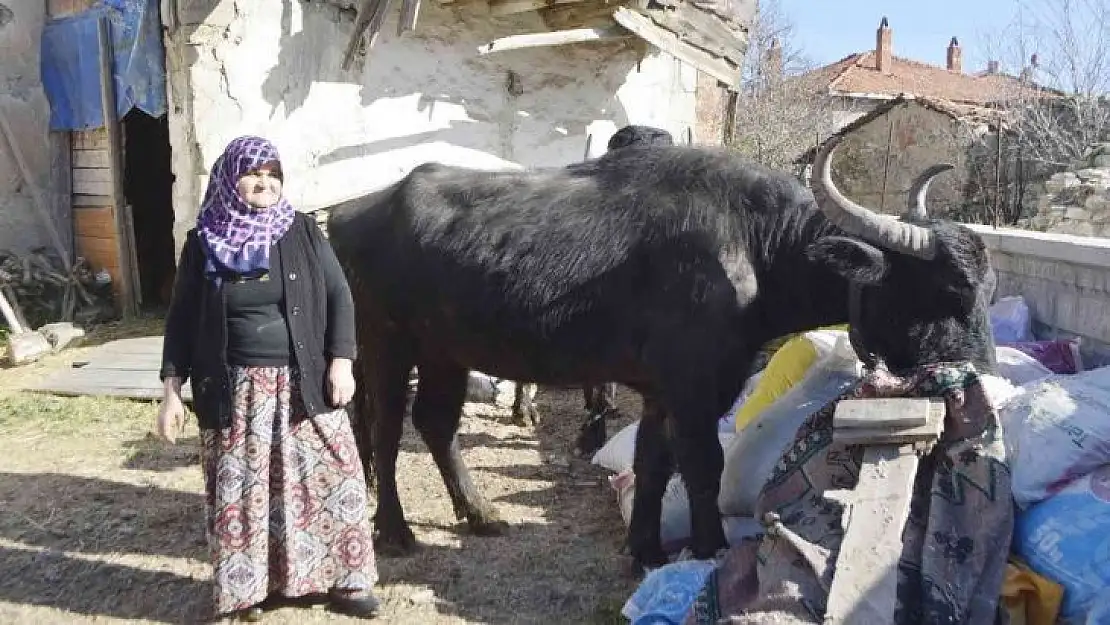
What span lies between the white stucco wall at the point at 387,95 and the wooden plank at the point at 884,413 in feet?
18.2

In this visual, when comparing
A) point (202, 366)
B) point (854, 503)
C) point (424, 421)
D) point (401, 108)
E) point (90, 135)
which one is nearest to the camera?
point (854, 503)

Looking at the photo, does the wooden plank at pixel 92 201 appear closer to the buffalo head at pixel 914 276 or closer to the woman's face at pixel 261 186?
the woman's face at pixel 261 186

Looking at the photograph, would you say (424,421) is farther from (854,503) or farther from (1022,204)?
(1022,204)

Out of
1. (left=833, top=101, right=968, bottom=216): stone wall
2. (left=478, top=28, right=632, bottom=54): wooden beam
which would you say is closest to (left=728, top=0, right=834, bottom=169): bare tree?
(left=833, top=101, right=968, bottom=216): stone wall

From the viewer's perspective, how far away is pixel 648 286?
3932 millimetres

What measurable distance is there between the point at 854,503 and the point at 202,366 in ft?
7.70

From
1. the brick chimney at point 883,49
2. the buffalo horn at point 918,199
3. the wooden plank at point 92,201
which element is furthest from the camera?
the brick chimney at point 883,49

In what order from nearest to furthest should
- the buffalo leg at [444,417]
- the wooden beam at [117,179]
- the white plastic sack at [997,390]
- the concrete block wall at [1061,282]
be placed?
1. the white plastic sack at [997,390]
2. the concrete block wall at [1061,282]
3. the buffalo leg at [444,417]
4. the wooden beam at [117,179]

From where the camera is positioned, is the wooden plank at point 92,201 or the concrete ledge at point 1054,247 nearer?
the concrete ledge at point 1054,247

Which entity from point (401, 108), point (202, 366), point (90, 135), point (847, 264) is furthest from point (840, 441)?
point (90, 135)

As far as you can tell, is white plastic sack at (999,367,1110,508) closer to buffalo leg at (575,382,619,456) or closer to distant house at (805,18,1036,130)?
buffalo leg at (575,382,619,456)

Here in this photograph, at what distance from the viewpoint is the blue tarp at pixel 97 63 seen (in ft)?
26.7

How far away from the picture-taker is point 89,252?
10.0 metres

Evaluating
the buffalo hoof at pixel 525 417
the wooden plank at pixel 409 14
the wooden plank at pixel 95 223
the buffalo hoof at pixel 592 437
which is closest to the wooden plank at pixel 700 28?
the wooden plank at pixel 409 14
